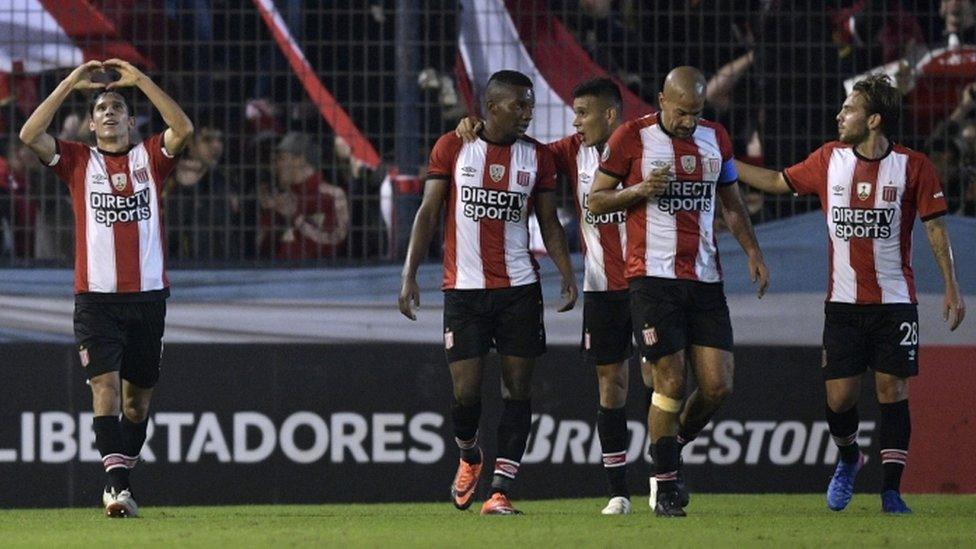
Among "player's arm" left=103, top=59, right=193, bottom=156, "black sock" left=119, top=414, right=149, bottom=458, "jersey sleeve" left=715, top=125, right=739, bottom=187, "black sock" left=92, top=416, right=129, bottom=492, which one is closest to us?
"jersey sleeve" left=715, top=125, right=739, bottom=187

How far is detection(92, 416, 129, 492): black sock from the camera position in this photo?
905cm

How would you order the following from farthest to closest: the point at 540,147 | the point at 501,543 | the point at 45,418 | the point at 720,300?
the point at 45,418
the point at 540,147
the point at 720,300
the point at 501,543

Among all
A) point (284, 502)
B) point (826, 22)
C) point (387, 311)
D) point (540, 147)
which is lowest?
point (284, 502)

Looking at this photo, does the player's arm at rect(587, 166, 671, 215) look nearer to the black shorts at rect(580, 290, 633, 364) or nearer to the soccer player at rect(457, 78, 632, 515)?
the soccer player at rect(457, 78, 632, 515)

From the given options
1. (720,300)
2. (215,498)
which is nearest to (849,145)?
(720,300)

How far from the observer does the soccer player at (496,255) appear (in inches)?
366

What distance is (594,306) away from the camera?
31.6 feet

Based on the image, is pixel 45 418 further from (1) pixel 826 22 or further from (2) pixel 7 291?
(1) pixel 826 22

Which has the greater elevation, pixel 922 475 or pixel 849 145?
pixel 849 145

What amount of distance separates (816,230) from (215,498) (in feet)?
12.4

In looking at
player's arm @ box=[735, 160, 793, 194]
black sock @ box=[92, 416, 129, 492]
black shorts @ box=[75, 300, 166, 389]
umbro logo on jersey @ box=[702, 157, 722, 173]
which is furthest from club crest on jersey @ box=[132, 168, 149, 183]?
player's arm @ box=[735, 160, 793, 194]

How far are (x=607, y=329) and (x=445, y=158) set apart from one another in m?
1.10

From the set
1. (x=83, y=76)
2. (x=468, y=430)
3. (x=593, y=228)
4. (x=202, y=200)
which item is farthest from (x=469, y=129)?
(x=202, y=200)

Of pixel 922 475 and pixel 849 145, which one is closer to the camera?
pixel 849 145
